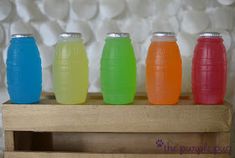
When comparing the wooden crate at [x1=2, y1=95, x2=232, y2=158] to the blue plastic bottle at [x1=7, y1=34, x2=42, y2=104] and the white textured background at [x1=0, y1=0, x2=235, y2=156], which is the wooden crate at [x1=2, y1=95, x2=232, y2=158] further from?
the white textured background at [x1=0, y1=0, x2=235, y2=156]

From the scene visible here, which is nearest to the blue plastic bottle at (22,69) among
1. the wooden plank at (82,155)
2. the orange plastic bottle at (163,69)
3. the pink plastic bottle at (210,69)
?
the wooden plank at (82,155)

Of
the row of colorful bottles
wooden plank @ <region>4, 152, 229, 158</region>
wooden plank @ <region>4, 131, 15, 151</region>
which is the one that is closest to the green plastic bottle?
the row of colorful bottles

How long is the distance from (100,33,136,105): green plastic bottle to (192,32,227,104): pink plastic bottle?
145mm

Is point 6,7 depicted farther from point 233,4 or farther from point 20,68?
point 233,4

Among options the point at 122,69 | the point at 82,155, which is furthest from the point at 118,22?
the point at 82,155

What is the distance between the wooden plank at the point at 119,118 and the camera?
2.31 feet

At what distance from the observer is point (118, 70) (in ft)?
2.34

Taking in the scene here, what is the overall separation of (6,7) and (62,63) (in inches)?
10.1

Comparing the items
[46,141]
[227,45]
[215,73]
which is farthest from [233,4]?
[46,141]

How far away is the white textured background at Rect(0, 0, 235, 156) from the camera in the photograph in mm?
840

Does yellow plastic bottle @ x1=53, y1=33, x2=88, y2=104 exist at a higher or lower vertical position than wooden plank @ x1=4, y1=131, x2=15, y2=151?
higher

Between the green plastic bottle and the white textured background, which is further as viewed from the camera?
the white textured background

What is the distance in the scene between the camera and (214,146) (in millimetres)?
750

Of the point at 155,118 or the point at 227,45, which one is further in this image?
the point at 227,45
